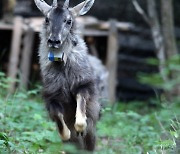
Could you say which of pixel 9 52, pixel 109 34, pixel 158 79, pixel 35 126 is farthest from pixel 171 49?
pixel 158 79

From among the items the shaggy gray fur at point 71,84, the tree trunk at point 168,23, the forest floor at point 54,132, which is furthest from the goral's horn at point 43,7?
the tree trunk at point 168,23

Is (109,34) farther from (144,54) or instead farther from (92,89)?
(92,89)

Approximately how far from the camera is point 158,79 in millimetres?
5105

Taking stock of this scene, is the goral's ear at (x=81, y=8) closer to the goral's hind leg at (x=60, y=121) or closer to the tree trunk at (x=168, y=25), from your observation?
the goral's hind leg at (x=60, y=121)

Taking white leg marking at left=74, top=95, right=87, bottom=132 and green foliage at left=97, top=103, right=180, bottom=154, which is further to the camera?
green foliage at left=97, top=103, right=180, bottom=154

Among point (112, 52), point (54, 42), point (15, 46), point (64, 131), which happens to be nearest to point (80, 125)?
point (64, 131)

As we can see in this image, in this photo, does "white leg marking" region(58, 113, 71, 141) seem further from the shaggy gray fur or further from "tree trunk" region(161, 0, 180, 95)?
"tree trunk" region(161, 0, 180, 95)

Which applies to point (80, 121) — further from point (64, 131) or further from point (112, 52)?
point (112, 52)

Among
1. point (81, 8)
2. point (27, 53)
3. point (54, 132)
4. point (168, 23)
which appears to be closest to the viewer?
point (81, 8)

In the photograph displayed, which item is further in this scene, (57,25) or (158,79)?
(57,25)

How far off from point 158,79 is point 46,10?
7.53ft

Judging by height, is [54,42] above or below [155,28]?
above

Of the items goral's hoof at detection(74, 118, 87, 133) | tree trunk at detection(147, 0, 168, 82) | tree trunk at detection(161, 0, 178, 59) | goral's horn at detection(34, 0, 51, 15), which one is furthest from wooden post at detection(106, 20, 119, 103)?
goral's hoof at detection(74, 118, 87, 133)

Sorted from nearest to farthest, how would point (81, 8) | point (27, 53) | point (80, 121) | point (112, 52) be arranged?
1. point (80, 121)
2. point (81, 8)
3. point (27, 53)
4. point (112, 52)
